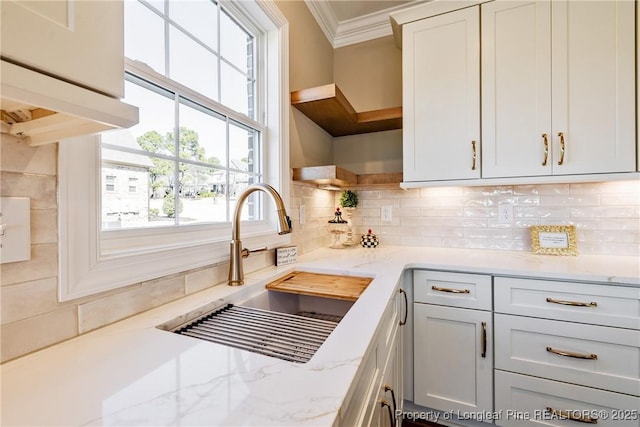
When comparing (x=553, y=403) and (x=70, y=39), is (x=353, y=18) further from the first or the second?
(x=553, y=403)

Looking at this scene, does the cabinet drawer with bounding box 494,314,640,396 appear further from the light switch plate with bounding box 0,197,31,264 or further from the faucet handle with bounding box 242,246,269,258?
the light switch plate with bounding box 0,197,31,264

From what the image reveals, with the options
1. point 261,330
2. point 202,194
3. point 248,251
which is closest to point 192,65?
point 202,194

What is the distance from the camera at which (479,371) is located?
55.9 inches

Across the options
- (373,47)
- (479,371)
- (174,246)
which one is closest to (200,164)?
(174,246)

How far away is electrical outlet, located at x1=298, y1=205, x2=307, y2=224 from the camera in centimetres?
174

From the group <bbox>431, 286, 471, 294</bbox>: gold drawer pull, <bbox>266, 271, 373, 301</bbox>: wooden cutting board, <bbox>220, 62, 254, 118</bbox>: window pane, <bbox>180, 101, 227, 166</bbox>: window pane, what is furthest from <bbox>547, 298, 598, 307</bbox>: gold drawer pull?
<bbox>220, 62, 254, 118</bbox>: window pane

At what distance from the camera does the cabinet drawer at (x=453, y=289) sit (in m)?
1.40

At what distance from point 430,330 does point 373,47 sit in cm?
213

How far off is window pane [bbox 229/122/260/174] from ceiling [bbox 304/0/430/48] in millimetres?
1106

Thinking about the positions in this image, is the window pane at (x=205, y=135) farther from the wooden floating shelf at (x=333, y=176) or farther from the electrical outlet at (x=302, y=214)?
the electrical outlet at (x=302, y=214)

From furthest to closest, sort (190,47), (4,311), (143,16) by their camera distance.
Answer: (190,47) → (143,16) → (4,311)

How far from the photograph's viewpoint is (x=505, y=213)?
1.87m

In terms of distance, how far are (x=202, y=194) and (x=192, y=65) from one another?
0.53 metres

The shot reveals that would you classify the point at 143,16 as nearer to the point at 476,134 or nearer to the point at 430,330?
the point at 476,134
